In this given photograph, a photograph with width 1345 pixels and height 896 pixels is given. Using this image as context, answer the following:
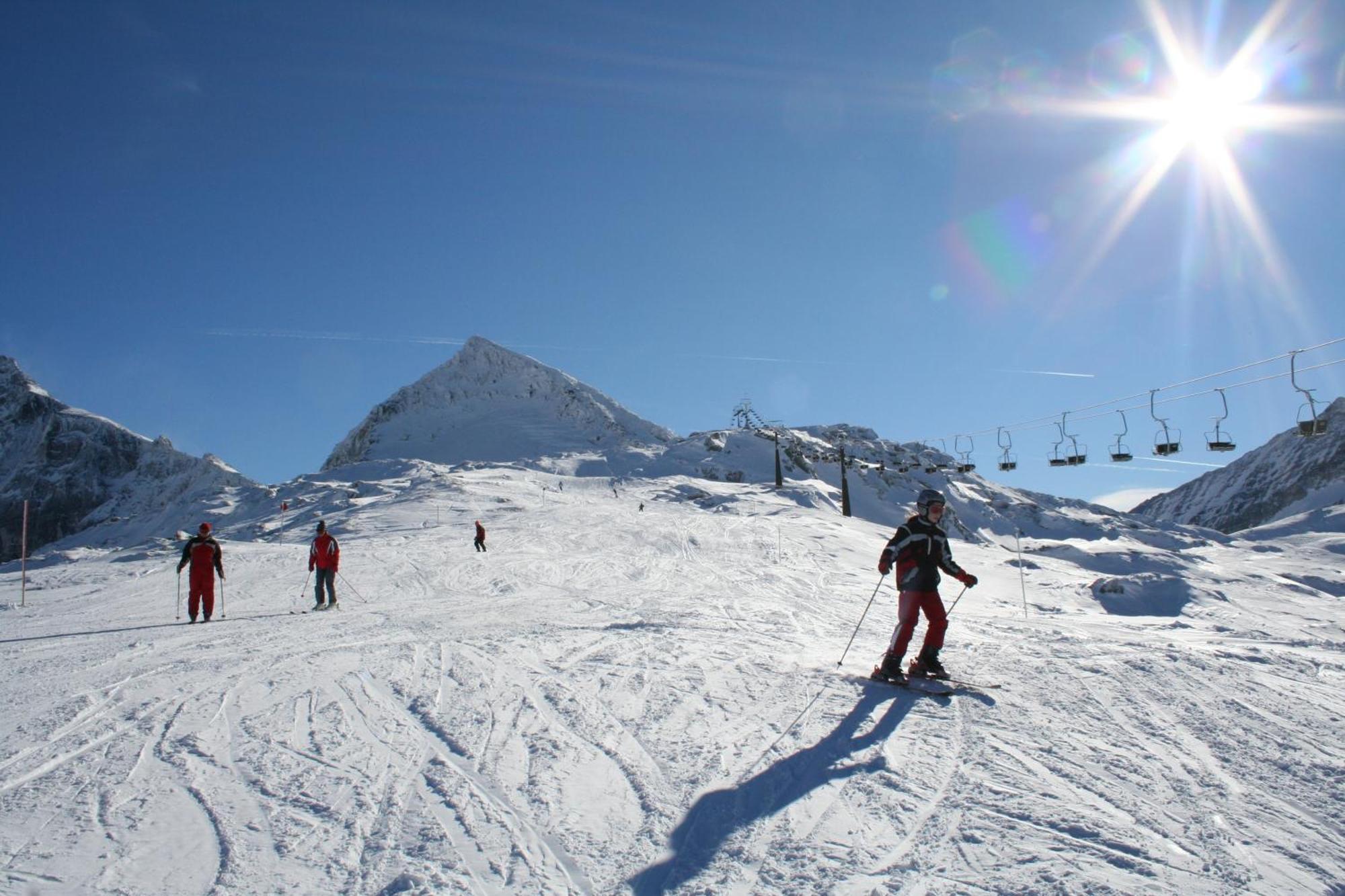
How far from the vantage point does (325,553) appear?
46.8ft

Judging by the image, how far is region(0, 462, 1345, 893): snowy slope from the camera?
3420 mm

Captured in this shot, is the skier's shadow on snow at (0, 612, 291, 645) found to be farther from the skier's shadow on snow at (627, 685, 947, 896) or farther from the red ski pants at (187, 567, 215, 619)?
the skier's shadow on snow at (627, 685, 947, 896)

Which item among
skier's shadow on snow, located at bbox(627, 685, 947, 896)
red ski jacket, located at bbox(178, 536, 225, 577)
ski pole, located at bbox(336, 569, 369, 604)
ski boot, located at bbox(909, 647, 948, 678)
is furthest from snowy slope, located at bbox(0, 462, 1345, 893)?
ski pole, located at bbox(336, 569, 369, 604)

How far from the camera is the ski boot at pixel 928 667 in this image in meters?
6.88

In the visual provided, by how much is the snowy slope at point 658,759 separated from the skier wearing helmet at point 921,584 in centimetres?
54

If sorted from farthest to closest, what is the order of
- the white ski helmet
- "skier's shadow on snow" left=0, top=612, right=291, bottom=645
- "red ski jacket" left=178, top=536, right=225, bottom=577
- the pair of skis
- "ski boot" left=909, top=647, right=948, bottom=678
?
"red ski jacket" left=178, top=536, right=225, bottom=577, "skier's shadow on snow" left=0, top=612, right=291, bottom=645, the white ski helmet, "ski boot" left=909, top=647, right=948, bottom=678, the pair of skis

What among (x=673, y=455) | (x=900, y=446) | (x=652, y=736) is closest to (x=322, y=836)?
(x=652, y=736)

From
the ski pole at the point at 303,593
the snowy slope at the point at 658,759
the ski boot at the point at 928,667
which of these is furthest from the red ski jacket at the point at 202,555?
the ski boot at the point at 928,667

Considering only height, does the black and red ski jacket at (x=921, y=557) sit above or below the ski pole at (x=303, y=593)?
above

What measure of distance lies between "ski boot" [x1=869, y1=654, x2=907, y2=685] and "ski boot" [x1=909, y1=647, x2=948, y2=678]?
0.43ft

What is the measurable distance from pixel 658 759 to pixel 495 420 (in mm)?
115978

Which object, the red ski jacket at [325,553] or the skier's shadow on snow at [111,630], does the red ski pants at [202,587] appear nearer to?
the skier's shadow on snow at [111,630]

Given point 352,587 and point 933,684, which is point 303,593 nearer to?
point 352,587

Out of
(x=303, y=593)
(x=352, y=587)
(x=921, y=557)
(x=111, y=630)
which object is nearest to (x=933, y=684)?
(x=921, y=557)
